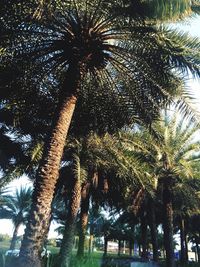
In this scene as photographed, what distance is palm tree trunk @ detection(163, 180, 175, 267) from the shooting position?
19.6m

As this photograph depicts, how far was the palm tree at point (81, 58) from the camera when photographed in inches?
355

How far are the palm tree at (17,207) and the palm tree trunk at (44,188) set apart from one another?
1722 inches

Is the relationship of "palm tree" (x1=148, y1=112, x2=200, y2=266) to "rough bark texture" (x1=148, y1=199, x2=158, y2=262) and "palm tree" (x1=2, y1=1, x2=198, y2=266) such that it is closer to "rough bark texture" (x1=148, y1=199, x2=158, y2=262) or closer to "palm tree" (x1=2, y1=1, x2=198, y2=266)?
"rough bark texture" (x1=148, y1=199, x2=158, y2=262)

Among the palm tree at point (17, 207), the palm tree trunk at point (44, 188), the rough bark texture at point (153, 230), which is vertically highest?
the palm tree at point (17, 207)

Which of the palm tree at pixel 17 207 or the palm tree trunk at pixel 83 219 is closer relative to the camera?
the palm tree trunk at pixel 83 219

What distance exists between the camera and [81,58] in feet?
33.8

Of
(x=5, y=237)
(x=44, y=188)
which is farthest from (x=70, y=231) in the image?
(x=5, y=237)

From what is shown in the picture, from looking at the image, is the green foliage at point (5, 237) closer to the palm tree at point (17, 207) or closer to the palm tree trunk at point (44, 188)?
the palm tree at point (17, 207)

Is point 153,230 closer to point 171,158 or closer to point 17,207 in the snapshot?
point 171,158

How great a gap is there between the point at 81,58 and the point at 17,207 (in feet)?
154

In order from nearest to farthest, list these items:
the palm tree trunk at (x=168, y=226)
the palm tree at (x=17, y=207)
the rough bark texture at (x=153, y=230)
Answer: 1. the palm tree trunk at (x=168, y=226)
2. the rough bark texture at (x=153, y=230)
3. the palm tree at (x=17, y=207)

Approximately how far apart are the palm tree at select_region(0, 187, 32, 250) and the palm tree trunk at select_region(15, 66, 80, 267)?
43.7 metres

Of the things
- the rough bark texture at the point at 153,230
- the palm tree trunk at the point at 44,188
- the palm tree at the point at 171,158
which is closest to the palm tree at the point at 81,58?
the palm tree trunk at the point at 44,188

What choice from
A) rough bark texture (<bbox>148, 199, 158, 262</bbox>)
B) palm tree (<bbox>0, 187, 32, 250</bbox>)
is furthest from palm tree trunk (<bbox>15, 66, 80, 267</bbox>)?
palm tree (<bbox>0, 187, 32, 250</bbox>)
